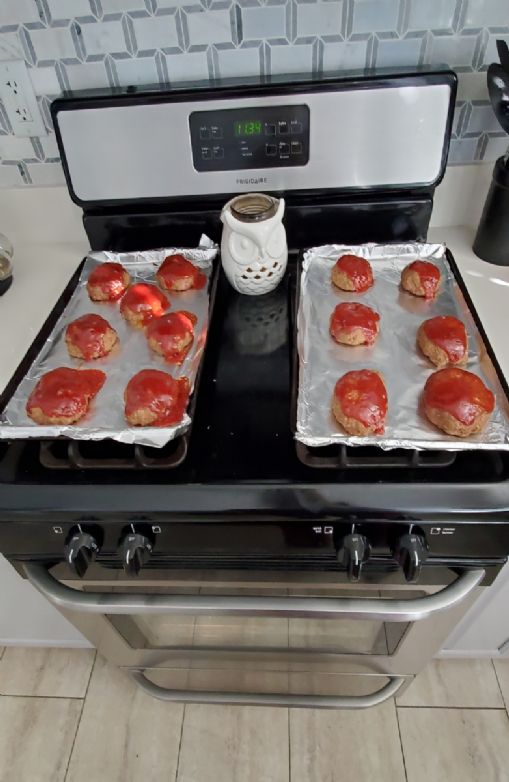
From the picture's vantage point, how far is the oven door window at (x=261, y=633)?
2.55 ft

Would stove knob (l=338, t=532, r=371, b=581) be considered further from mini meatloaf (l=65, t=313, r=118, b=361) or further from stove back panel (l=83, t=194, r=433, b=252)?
stove back panel (l=83, t=194, r=433, b=252)

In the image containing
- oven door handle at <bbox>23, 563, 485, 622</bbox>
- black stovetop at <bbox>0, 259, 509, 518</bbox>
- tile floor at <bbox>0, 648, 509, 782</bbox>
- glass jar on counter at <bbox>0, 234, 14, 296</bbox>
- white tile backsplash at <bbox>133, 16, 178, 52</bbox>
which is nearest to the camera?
black stovetop at <bbox>0, 259, 509, 518</bbox>

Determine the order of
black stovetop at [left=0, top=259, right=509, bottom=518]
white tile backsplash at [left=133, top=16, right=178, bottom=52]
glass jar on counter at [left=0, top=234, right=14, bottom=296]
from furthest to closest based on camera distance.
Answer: glass jar on counter at [left=0, top=234, right=14, bottom=296] < white tile backsplash at [left=133, top=16, right=178, bottom=52] < black stovetop at [left=0, top=259, right=509, bottom=518]

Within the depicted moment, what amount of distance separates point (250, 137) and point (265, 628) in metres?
0.72

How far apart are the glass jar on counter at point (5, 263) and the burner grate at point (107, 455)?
36cm

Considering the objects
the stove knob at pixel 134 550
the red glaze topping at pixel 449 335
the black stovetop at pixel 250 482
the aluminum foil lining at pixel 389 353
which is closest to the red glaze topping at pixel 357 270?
the aluminum foil lining at pixel 389 353

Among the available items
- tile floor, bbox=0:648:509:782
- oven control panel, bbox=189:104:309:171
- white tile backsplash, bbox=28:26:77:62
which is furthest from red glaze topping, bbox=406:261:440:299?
tile floor, bbox=0:648:509:782

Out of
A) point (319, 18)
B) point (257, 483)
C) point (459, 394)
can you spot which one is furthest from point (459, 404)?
point (319, 18)

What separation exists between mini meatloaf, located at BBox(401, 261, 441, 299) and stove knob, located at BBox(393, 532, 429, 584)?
0.34 metres

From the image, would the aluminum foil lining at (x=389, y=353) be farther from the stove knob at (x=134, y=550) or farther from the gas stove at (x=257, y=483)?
the stove knob at (x=134, y=550)

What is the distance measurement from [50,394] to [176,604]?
30 cm

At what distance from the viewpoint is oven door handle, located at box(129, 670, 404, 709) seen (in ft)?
3.02

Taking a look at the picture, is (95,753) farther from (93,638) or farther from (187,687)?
(93,638)

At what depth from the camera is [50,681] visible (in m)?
1.18
